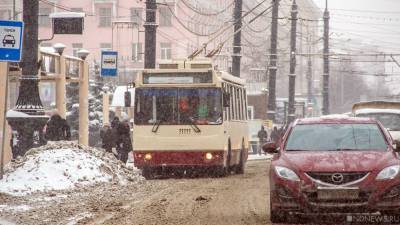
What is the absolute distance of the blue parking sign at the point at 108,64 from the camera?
31.5 meters

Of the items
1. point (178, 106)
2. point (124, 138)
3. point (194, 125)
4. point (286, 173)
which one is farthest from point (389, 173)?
point (124, 138)

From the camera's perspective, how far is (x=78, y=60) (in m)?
35.9

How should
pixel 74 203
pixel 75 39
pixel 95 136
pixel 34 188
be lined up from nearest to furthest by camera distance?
1. pixel 74 203
2. pixel 34 188
3. pixel 95 136
4. pixel 75 39

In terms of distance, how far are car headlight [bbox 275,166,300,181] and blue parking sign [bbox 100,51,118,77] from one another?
61.3ft

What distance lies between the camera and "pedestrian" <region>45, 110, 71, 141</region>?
27672 millimetres

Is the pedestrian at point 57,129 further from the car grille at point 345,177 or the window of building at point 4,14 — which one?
the window of building at point 4,14

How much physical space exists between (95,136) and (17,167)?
122 ft

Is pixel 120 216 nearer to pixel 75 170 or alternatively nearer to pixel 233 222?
pixel 233 222

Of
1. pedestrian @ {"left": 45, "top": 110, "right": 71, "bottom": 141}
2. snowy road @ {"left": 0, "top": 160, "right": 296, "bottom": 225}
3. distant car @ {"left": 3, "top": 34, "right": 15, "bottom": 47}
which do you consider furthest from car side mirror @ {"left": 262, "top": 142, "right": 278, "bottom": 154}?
pedestrian @ {"left": 45, "top": 110, "right": 71, "bottom": 141}

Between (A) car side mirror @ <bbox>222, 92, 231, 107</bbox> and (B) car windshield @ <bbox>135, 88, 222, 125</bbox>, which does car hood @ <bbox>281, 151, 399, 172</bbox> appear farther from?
(A) car side mirror @ <bbox>222, 92, 231, 107</bbox>

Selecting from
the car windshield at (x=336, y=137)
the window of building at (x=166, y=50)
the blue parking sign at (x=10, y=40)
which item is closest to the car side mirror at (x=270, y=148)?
the car windshield at (x=336, y=137)

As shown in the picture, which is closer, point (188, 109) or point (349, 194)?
point (349, 194)

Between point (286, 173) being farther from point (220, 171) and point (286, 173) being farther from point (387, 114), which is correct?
point (387, 114)

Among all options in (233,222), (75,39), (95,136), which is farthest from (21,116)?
(75,39)
